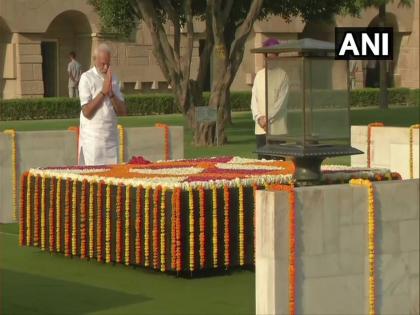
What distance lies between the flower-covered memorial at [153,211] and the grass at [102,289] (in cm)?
13

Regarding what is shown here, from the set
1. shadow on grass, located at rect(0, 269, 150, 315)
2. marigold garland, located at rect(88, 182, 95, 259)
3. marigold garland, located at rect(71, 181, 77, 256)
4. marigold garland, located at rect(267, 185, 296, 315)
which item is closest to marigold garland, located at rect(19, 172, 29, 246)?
marigold garland, located at rect(71, 181, 77, 256)

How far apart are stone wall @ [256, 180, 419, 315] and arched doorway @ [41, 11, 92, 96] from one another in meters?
37.9

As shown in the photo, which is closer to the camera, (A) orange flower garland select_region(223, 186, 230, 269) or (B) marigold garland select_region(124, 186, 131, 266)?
(A) orange flower garland select_region(223, 186, 230, 269)

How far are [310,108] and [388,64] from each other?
4454 centimetres

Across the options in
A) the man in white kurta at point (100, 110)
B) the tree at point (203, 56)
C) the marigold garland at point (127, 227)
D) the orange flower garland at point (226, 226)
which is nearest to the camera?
the orange flower garland at point (226, 226)

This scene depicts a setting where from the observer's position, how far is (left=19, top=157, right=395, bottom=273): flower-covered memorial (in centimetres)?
1040

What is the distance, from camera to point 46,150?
14719mm

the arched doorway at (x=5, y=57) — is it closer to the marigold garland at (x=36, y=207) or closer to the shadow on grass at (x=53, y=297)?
the marigold garland at (x=36, y=207)

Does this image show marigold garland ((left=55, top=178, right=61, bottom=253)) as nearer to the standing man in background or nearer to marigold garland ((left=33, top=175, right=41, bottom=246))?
marigold garland ((left=33, top=175, right=41, bottom=246))

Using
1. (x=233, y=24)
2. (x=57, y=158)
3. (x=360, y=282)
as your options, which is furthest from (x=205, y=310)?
(x=233, y=24)

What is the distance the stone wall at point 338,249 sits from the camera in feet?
26.1

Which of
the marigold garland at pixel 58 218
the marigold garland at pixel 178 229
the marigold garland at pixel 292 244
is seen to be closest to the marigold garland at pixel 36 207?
the marigold garland at pixel 58 218

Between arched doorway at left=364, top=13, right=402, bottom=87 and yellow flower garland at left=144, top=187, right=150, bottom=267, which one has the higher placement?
arched doorway at left=364, top=13, right=402, bottom=87

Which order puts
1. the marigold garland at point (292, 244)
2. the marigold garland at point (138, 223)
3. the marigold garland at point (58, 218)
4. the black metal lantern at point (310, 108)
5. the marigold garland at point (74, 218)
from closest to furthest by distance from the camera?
the marigold garland at point (292, 244)
the black metal lantern at point (310, 108)
the marigold garland at point (138, 223)
the marigold garland at point (74, 218)
the marigold garland at point (58, 218)
